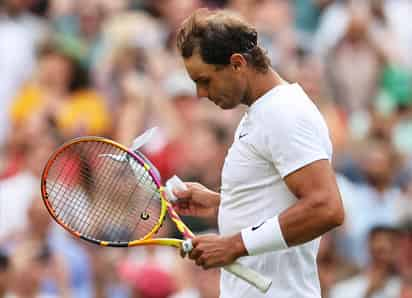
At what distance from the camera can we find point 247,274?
453cm

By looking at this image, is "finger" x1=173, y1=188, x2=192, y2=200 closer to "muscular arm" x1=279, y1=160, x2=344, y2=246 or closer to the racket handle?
the racket handle

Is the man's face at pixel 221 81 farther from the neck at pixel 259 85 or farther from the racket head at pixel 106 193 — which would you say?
the racket head at pixel 106 193

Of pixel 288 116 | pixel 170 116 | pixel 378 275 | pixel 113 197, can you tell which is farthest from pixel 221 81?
pixel 170 116

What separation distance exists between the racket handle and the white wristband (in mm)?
85

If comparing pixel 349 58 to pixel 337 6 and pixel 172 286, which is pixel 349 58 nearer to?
pixel 337 6

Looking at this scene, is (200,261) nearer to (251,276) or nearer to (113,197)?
(251,276)

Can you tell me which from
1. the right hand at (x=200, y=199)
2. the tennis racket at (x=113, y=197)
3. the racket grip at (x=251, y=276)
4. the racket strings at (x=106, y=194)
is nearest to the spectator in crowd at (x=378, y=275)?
the tennis racket at (x=113, y=197)

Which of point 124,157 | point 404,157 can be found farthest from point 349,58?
point 124,157

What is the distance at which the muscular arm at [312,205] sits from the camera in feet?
14.3

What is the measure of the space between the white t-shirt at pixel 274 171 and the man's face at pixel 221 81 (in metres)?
0.08

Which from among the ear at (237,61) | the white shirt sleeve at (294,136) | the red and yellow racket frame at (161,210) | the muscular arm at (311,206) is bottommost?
the red and yellow racket frame at (161,210)

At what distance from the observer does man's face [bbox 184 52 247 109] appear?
458cm

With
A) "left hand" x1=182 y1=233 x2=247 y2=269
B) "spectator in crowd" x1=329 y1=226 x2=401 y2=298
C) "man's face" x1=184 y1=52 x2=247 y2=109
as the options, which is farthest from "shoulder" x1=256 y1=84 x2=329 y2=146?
"spectator in crowd" x1=329 y1=226 x2=401 y2=298

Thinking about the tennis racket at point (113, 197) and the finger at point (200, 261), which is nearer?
the finger at point (200, 261)
